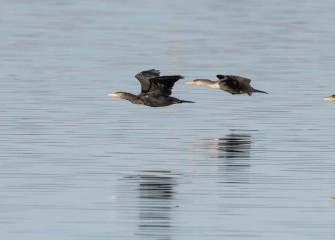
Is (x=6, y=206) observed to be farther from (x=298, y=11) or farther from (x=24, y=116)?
(x=298, y=11)

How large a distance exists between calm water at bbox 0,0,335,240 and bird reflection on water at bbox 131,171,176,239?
0.07 ft

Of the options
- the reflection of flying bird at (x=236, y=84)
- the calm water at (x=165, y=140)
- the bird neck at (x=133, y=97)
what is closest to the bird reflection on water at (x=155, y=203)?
the calm water at (x=165, y=140)

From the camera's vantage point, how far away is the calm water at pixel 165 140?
1812 centimetres

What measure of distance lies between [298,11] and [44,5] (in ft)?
33.8

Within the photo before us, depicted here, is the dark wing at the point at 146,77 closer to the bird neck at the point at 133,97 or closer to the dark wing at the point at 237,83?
the bird neck at the point at 133,97

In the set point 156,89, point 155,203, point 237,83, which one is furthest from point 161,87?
point 155,203

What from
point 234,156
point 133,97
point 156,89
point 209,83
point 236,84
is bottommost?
point 234,156

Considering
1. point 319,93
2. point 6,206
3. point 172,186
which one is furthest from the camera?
point 319,93

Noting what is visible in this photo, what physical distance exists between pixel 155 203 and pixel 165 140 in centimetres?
581

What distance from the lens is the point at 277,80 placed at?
3431 centimetres

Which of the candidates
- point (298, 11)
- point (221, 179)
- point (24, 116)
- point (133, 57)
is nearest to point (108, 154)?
point (221, 179)

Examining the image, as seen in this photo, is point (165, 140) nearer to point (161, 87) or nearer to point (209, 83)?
point (161, 87)

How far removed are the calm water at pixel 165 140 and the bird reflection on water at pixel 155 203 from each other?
0.9 inches

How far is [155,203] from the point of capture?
1908 cm
